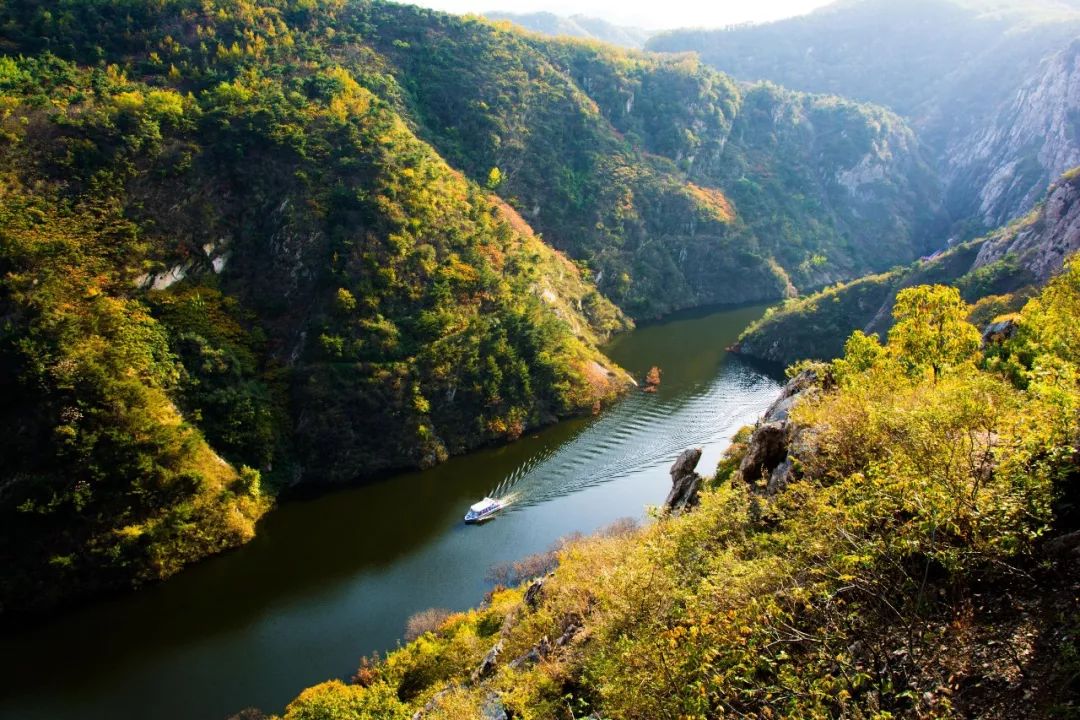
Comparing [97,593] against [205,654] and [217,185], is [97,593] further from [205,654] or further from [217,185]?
[217,185]

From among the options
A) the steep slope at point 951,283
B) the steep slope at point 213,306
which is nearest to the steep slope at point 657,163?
the steep slope at point 951,283

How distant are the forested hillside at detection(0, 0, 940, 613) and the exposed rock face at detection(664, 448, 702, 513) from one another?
35.8 m

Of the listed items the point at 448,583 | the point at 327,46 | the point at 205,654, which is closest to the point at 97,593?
the point at 205,654

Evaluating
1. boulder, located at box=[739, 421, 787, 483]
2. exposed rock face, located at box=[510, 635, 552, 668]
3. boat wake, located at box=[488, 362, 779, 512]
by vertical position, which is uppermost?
boulder, located at box=[739, 421, 787, 483]

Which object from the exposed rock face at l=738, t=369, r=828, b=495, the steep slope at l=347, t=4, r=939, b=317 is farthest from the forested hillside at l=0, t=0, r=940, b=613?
the exposed rock face at l=738, t=369, r=828, b=495

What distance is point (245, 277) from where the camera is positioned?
2689 inches

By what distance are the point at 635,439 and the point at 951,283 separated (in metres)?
55.7

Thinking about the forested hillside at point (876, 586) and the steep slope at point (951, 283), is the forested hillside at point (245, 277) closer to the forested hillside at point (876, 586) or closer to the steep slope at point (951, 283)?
the steep slope at point (951, 283)

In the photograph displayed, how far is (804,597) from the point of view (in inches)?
428

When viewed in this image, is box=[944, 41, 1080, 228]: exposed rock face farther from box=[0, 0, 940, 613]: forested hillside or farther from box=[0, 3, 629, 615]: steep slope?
box=[0, 3, 629, 615]: steep slope

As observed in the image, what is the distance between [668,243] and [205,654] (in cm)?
11844

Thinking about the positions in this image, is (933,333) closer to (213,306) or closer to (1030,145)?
(213,306)

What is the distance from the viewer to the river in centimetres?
3716

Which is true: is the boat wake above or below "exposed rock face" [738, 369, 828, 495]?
below
